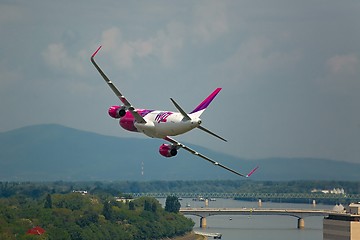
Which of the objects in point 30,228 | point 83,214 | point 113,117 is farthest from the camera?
point 83,214

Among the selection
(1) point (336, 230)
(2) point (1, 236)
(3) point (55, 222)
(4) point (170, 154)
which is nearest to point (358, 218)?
(1) point (336, 230)

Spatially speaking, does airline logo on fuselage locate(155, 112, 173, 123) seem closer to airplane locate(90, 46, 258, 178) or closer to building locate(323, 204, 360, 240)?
airplane locate(90, 46, 258, 178)

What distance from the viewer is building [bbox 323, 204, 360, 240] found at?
438 ft

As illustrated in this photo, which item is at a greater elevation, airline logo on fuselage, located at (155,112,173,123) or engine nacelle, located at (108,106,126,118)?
engine nacelle, located at (108,106,126,118)

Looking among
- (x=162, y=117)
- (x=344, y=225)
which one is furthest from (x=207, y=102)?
(x=344, y=225)

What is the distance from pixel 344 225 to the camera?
135000 mm

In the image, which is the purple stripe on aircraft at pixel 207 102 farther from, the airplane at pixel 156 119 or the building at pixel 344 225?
the building at pixel 344 225

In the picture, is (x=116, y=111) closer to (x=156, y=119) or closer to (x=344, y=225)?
(x=156, y=119)

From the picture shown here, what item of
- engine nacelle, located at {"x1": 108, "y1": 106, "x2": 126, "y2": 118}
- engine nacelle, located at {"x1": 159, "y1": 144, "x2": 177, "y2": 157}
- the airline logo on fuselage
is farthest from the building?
the airline logo on fuselage

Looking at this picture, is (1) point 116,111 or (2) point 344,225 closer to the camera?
(1) point 116,111

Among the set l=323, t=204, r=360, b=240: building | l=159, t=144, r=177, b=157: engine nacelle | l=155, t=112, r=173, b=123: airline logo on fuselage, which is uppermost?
l=323, t=204, r=360, b=240: building

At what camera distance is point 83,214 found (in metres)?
196

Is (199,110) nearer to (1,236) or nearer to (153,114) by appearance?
(153,114)

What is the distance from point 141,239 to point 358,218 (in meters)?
68.7
